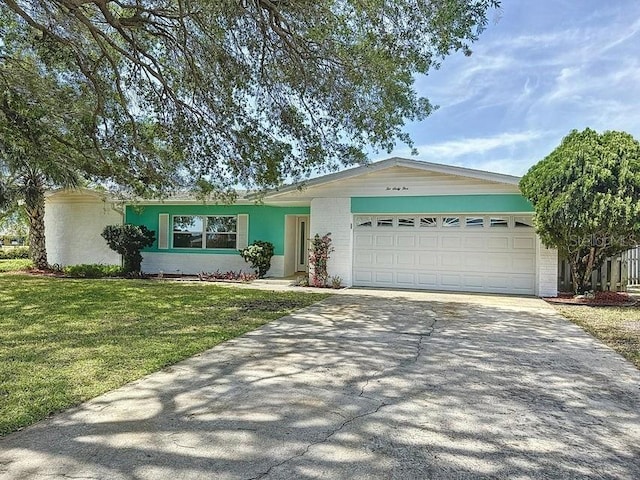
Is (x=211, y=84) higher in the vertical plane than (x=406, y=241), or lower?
higher

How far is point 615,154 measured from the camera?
10.2 meters

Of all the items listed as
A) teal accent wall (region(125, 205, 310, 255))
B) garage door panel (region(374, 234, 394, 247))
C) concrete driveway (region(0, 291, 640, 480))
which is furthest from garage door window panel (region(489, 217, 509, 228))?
concrete driveway (region(0, 291, 640, 480))

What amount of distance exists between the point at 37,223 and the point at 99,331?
1234 centimetres

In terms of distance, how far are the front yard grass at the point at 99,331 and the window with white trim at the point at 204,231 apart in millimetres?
3751

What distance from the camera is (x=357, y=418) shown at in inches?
142

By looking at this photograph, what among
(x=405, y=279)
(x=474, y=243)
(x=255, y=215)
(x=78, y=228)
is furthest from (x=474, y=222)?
(x=78, y=228)

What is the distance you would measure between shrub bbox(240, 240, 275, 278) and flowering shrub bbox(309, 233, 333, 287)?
2.27 m

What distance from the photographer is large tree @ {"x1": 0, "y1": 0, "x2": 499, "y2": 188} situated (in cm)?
745

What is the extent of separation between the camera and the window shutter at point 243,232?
16281 mm

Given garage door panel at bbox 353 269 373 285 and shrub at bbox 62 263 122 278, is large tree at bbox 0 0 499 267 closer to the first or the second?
garage door panel at bbox 353 269 373 285

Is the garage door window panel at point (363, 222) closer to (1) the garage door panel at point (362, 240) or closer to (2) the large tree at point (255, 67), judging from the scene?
(1) the garage door panel at point (362, 240)

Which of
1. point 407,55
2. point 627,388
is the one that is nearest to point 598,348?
point 627,388

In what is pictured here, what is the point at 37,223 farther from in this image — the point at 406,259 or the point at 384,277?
the point at 406,259

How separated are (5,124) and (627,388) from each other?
37.9 feet
